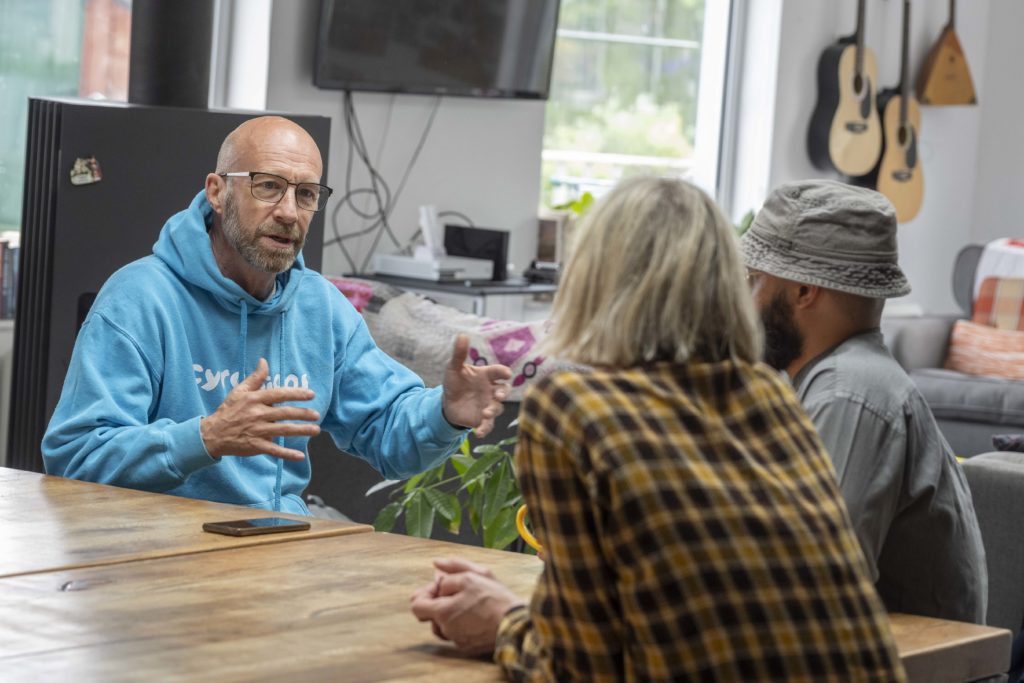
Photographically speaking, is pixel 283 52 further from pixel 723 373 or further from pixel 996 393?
pixel 723 373

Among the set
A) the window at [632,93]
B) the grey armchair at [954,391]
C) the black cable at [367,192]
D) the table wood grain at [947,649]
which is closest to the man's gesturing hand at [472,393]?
the table wood grain at [947,649]

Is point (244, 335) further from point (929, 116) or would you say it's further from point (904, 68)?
point (929, 116)

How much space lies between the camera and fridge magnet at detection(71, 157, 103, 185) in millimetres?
3963

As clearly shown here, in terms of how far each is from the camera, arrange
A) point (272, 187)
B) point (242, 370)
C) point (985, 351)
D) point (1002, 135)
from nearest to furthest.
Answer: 1. point (242, 370)
2. point (272, 187)
3. point (985, 351)
4. point (1002, 135)

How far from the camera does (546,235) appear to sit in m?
6.54

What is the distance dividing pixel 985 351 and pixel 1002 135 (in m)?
2.26

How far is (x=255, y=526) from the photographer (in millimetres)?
2090

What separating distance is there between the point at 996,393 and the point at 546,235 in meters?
1.93

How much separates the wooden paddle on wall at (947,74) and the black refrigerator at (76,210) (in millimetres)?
4740

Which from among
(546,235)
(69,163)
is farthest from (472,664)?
(546,235)

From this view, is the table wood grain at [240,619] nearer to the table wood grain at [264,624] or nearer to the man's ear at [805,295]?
the table wood grain at [264,624]

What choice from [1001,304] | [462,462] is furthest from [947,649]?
[1001,304]

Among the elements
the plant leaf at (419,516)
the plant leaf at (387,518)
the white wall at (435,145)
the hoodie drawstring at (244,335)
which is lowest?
the plant leaf at (387,518)

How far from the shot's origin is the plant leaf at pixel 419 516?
9.52 feet
